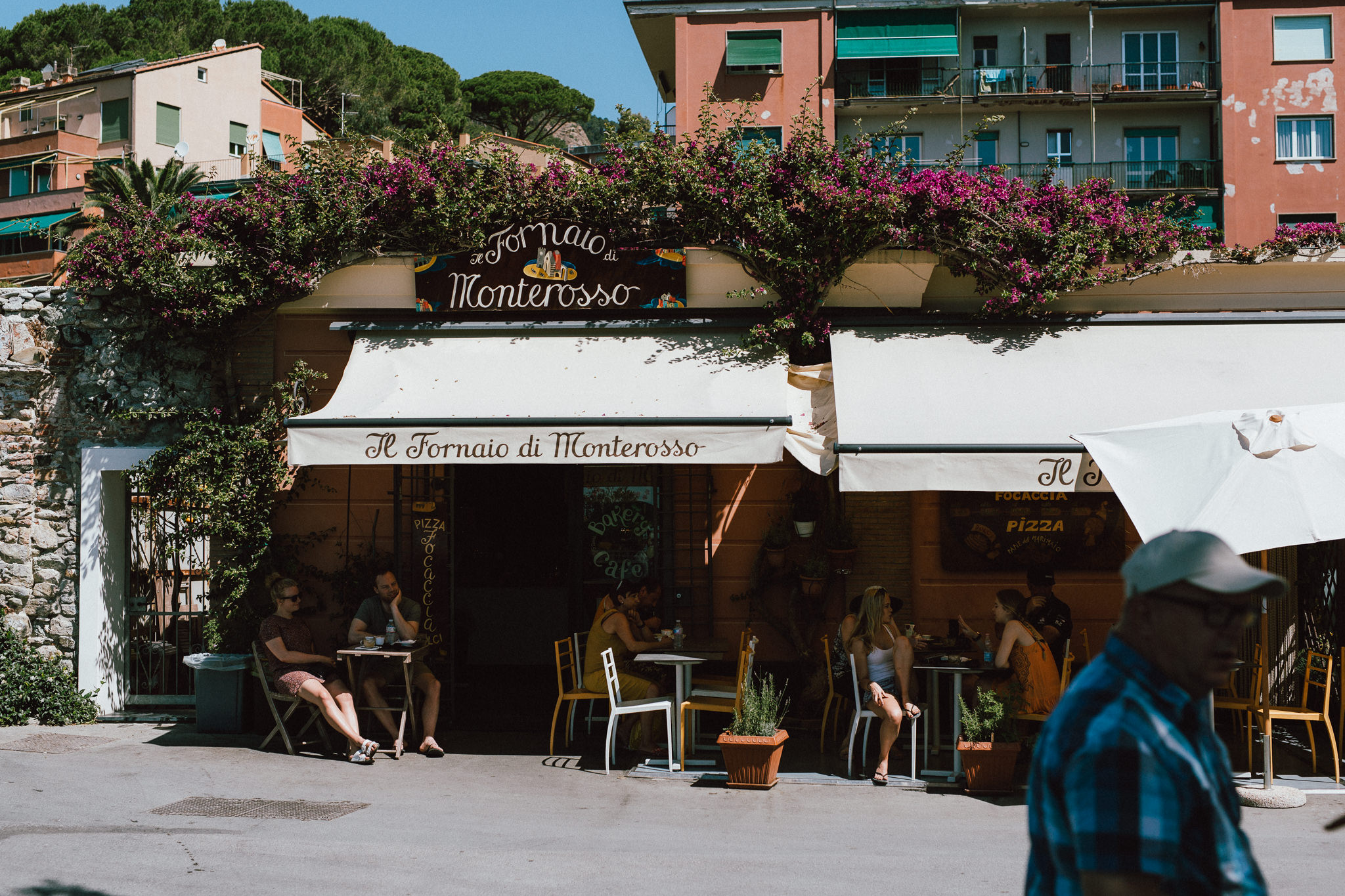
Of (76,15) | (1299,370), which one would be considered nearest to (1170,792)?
(1299,370)

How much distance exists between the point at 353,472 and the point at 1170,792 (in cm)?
873

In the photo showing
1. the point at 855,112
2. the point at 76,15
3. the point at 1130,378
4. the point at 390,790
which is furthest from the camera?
the point at 76,15

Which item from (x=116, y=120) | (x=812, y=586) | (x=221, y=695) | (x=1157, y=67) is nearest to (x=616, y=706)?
(x=812, y=586)

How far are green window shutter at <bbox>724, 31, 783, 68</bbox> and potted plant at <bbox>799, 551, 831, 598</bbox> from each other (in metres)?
29.1

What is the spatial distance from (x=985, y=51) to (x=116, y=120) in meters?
35.0

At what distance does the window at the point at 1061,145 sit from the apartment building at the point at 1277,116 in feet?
15.5

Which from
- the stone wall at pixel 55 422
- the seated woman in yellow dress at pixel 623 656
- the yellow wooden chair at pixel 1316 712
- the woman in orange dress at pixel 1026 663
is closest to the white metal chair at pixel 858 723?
the woman in orange dress at pixel 1026 663

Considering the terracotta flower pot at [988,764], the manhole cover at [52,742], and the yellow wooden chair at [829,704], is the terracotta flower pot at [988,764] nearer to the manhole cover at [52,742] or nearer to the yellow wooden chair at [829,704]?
the yellow wooden chair at [829,704]

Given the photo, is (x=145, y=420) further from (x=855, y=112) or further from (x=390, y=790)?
(x=855, y=112)

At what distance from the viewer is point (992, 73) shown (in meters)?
37.6

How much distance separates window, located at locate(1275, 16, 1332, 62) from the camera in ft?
115

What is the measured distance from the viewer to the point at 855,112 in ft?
121

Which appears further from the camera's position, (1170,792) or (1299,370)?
(1299,370)

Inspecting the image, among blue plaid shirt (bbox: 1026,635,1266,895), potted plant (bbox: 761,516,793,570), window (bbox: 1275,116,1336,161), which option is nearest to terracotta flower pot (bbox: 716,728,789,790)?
potted plant (bbox: 761,516,793,570)
